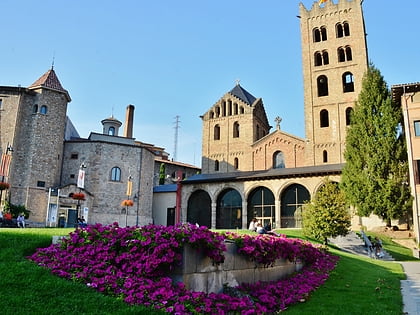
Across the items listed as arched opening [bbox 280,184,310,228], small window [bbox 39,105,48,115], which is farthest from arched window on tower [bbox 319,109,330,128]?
small window [bbox 39,105,48,115]

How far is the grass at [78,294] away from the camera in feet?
18.9

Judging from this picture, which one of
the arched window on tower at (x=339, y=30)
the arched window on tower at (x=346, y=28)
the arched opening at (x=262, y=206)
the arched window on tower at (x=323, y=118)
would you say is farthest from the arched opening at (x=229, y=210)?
the arched window on tower at (x=346, y=28)

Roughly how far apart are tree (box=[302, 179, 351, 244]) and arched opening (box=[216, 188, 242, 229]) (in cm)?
1668

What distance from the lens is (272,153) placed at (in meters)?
47.4

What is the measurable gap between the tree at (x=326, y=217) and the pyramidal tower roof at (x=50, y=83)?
29777 millimetres

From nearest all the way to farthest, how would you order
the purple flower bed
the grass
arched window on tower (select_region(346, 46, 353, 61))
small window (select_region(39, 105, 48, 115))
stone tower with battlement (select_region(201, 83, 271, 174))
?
the grass → the purple flower bed → small window (select_region(39, 105, 48, 115)) → arched window on tower (select_region(346, 46, 353, 61)) → stone tower with battlement (select_region(201, 83, 271, 174))

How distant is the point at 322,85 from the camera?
4812 centimetres

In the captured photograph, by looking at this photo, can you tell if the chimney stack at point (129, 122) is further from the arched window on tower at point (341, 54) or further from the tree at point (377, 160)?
the tree at point (377, 160)

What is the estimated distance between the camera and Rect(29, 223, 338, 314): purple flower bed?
6.52 meters

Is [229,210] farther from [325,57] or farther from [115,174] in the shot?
[325,57]

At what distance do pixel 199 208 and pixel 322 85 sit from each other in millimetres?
22767

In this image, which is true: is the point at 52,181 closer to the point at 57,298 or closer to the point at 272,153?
the point at 272,153

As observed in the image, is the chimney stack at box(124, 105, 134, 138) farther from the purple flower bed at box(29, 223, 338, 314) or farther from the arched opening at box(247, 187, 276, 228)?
the purple flower bed at box(29, 223, 338, 314)

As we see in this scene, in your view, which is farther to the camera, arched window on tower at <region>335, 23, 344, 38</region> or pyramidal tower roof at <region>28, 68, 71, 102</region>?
arched window on tower at <region>335, 23, 344, 38</region>
